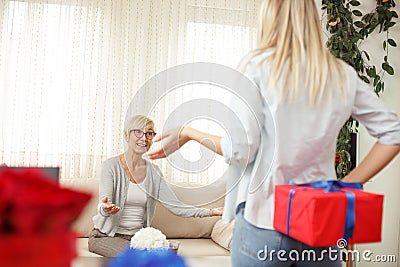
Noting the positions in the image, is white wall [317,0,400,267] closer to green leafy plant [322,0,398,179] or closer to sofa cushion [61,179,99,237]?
green leafy plant [322,0,398,179]

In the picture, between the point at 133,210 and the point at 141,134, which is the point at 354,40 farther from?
the point at 133,210

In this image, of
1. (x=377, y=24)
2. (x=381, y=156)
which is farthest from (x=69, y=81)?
(x=381, y=156)

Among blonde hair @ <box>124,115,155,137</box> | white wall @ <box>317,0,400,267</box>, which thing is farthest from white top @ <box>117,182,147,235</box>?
white wall @ <box>317,0,400,267</box>

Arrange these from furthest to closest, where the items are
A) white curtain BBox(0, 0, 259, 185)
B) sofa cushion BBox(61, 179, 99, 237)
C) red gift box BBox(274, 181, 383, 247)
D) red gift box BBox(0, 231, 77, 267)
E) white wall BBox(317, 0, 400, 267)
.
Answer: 1. white wall BBox(317, 0, 400, 267)
2. white curtain BBox(0, 0, 259, 185)
3. sofa cushion BBox(61, 179, 99, 237)
4. red gift box BBox(274, 181, 383, 247)
5. red gift box BBox(0, 231, 77, 267)

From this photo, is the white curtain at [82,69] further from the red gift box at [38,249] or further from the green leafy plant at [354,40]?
the red gift box at [38,249]

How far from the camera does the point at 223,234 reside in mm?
4188

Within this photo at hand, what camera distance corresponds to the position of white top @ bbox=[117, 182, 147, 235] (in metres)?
3.76

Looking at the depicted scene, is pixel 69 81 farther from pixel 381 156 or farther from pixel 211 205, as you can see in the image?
pixel 381 156

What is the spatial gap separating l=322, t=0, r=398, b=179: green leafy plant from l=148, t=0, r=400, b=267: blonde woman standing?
311 centimetres

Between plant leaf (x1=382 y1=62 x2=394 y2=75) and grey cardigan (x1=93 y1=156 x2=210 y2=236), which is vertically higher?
plant leaf (x1=382 y1=62 x2=394 y2=75)

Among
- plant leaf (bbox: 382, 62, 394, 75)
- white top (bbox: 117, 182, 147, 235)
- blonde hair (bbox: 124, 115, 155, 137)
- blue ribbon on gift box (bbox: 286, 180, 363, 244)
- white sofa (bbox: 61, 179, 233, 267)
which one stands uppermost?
plant leaf (bbox: 382, 62, 394, 75)

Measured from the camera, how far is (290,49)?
149 cm

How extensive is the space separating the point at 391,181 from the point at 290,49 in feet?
12.1

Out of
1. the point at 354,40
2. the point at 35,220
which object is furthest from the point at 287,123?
the point at 354,40
